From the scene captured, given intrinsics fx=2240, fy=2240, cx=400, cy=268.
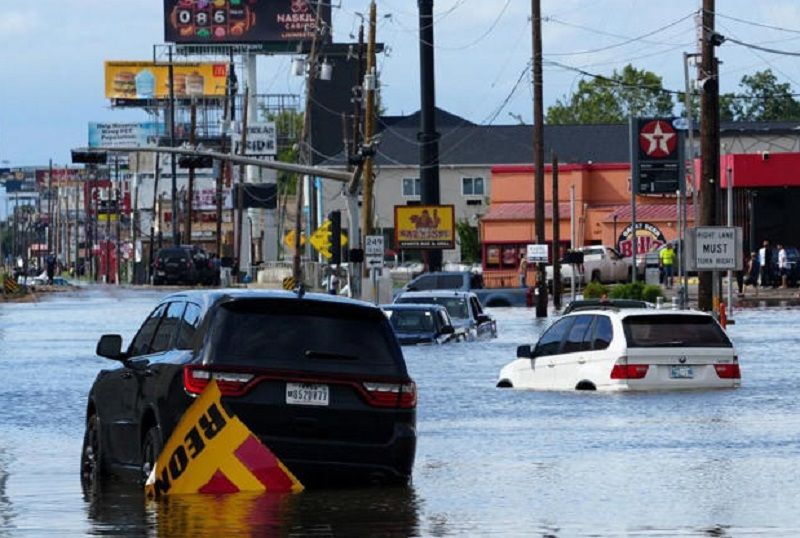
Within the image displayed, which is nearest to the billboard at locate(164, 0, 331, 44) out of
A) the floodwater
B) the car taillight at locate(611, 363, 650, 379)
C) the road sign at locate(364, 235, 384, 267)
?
the road sign at locate(364, 235, 384, 267)

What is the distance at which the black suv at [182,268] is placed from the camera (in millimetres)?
100812

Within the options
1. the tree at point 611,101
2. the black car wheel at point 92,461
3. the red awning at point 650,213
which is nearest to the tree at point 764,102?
the tree at point 611,101

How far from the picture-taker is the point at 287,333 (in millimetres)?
16172

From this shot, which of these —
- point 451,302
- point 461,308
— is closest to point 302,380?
point 461,308

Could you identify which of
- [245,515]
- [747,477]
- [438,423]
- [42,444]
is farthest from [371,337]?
[438,423]

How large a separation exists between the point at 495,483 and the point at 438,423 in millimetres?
7352

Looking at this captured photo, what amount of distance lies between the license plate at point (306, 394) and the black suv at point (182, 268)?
85.0 meters

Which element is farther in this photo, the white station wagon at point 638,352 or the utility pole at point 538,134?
the utility pole at point 538,134

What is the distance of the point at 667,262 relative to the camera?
83.9 m

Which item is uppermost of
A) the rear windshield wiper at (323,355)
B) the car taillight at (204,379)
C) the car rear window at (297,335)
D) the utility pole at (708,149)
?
the utility pole at (708,149)

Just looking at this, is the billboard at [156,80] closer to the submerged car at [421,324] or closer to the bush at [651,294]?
the bush at [651,294]

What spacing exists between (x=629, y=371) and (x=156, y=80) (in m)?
160

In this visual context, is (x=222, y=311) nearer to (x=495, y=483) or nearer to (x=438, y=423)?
(x=495, y=483)

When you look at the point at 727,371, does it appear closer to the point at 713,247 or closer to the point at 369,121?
the point at 713,247
